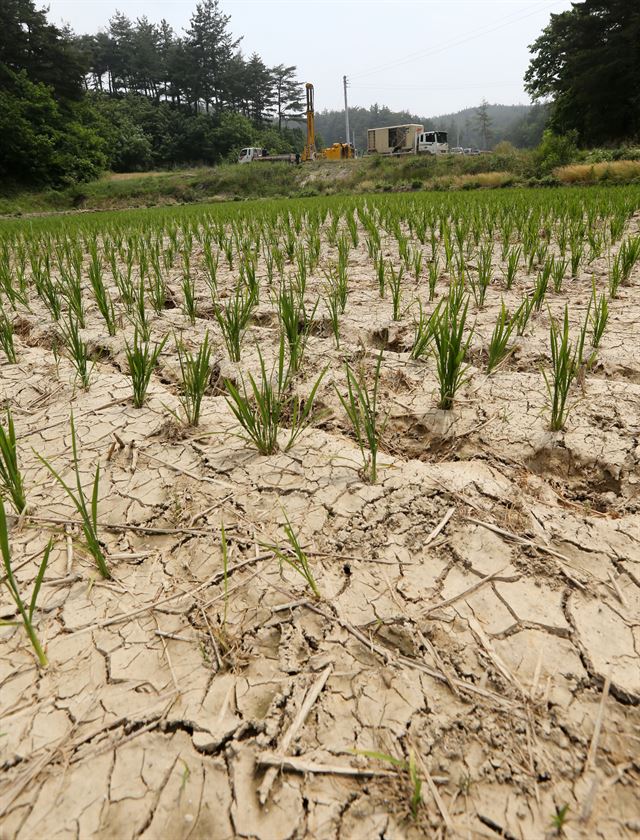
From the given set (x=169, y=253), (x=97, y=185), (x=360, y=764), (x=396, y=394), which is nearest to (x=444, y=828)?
(x=360, y=764)

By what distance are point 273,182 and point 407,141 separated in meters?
10.0

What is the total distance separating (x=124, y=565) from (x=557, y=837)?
3.09 ft

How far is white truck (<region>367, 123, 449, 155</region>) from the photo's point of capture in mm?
24641

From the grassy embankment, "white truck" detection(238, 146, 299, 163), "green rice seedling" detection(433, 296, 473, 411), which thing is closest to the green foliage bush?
the grassy embankment

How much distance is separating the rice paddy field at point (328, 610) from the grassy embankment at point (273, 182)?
16119 mm

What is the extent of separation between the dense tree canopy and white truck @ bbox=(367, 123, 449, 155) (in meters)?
6.22

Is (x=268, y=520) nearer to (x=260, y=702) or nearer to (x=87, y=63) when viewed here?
(x=260, y=702)

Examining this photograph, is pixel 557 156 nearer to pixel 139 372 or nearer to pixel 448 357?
pixel 448 357

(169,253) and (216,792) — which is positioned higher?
(169,253)

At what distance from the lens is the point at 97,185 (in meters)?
24.3

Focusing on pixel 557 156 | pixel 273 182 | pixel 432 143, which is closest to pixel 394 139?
pixel 432 143

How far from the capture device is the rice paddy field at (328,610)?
67 centimetres

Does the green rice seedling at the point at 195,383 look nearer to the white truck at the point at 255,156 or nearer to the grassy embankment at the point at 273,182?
the grassy embankment at the point at 273,182

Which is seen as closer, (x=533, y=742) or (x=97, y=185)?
(x=533, y=742)
